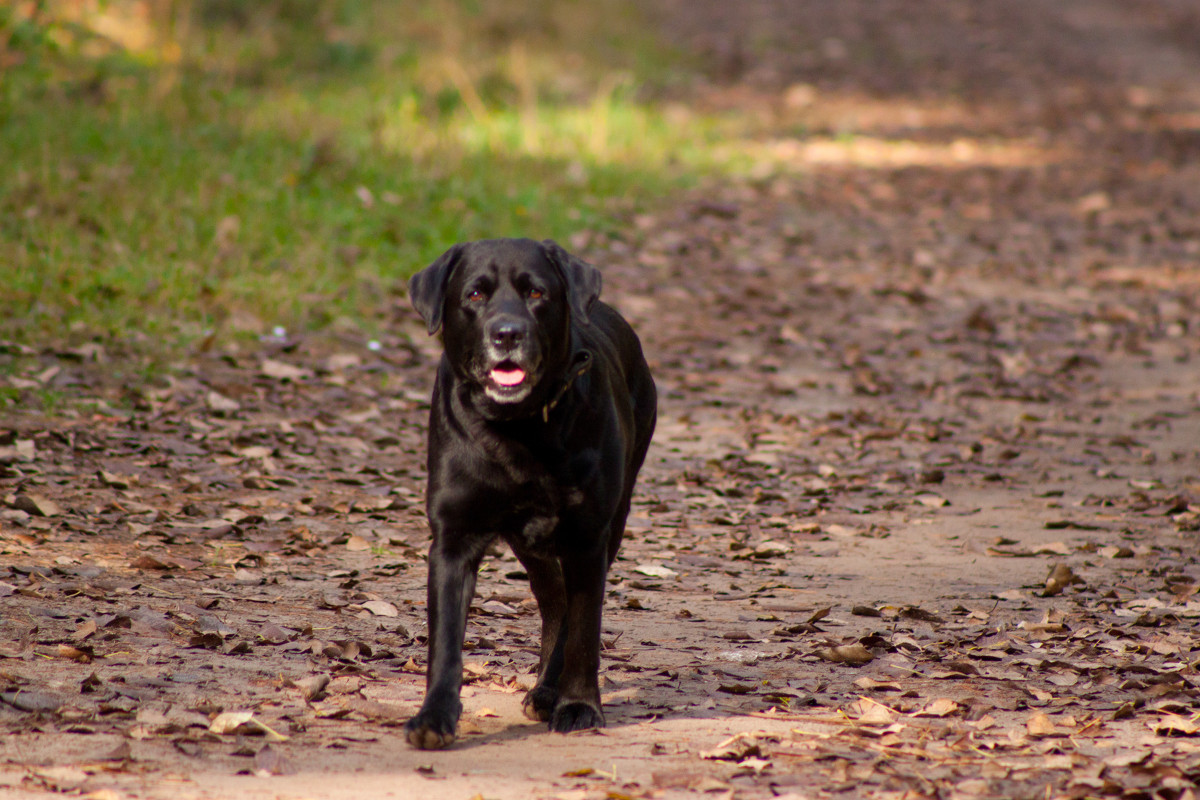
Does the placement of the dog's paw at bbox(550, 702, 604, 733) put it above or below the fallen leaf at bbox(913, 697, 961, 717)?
below

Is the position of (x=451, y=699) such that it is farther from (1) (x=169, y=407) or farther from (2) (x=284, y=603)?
(1) (x=169, y=407)

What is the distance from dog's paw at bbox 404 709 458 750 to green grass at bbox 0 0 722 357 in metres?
4.87

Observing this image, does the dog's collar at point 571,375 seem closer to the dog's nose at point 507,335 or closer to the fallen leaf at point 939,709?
the dog's nose at point 507,335

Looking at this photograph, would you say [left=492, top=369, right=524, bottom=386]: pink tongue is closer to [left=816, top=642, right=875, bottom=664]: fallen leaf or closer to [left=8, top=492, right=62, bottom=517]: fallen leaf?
[left=816, top=642, right=875, bottom=664]: fallen leaf

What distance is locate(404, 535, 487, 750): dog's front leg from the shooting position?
12.0 ft

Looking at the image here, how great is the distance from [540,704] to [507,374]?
1002mm

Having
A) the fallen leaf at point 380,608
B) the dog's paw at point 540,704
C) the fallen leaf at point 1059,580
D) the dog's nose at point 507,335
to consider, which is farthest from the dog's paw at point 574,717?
the fallen leaf at point 1059,580

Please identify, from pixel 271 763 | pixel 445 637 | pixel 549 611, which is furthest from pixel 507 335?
pixel 271 763

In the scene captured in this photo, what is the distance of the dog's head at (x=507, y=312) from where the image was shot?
155 inches

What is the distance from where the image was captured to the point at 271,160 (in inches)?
436

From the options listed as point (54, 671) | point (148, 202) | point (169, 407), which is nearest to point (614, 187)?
point (148, 202)

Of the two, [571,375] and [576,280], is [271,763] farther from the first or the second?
[576,280]

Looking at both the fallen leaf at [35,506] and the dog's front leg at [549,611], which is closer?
the dog's front leg at [549,611]

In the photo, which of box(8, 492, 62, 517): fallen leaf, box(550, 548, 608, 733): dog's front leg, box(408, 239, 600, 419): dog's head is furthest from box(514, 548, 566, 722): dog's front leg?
box(8, 492, 62, 517): fallen leaf
